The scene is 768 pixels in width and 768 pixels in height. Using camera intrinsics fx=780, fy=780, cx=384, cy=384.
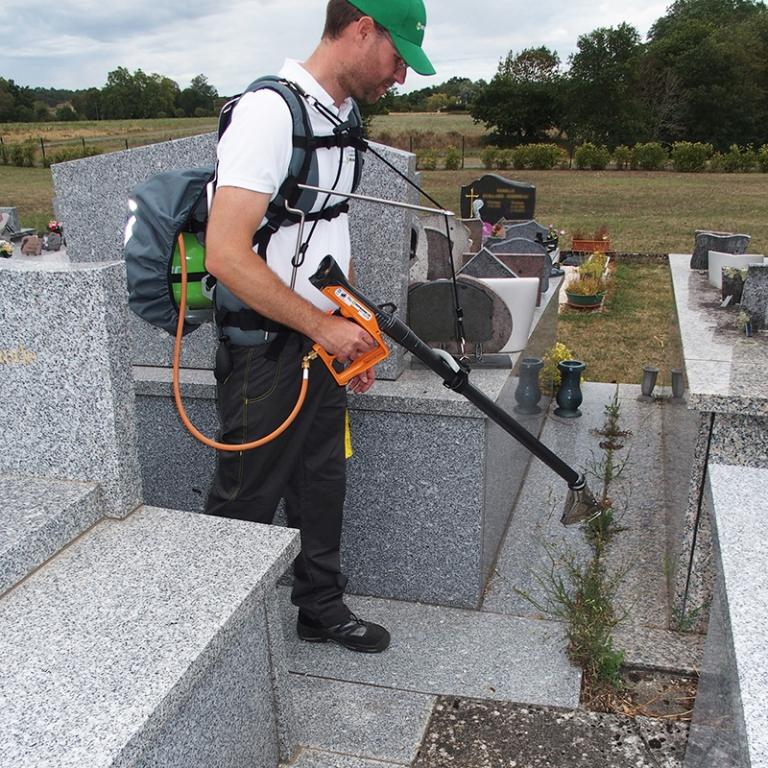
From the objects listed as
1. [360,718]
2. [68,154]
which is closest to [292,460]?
[360,718]

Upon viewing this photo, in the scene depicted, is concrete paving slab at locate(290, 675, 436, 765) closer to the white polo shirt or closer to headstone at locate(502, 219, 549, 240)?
the white polo shirt

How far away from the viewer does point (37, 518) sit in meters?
2.26

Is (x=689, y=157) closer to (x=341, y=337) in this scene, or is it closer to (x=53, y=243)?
(x=53, y=243)

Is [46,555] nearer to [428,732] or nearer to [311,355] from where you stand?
[311,355]

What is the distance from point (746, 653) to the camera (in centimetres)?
172

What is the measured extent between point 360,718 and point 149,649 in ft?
3.95

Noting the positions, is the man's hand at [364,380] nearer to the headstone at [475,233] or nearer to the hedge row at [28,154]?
the headstone at [475,233]

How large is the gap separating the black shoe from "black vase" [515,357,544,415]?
64.9 inches

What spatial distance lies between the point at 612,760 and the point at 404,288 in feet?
6.59

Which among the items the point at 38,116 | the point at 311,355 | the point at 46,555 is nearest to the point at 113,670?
the point at 46,555

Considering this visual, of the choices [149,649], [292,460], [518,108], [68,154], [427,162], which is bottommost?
[149,649]

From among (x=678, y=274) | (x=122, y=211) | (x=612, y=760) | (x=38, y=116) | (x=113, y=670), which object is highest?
(x=38, y=116)

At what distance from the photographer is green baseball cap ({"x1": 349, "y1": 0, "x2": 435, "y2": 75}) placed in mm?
2396

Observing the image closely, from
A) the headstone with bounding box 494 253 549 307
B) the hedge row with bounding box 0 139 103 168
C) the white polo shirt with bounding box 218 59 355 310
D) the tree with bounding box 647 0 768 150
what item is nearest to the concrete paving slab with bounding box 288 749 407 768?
the white polo shirt with bounding box 218 59 355 310
